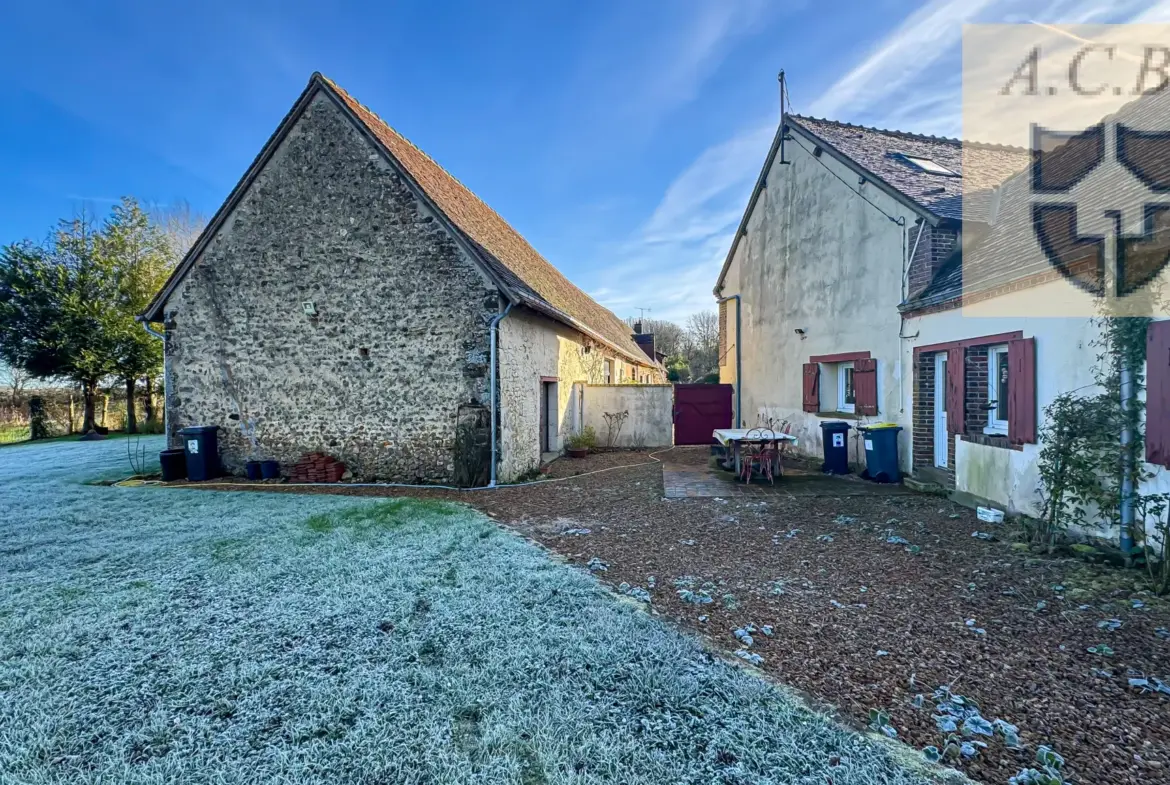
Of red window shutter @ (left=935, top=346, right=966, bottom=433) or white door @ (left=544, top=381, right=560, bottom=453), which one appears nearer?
red window shutter @ (left=935, top=346, right=966, bottom=433)

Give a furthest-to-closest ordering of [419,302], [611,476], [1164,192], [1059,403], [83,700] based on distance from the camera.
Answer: [611,476] < [419,302] < [1059,403] < [1164,192] < [83,700]

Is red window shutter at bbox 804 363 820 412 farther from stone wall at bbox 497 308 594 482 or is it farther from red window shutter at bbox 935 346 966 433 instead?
stone wall at bbox 497 308 594 482

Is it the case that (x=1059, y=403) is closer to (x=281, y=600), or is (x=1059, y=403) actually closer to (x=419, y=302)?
(x=281, y=600)

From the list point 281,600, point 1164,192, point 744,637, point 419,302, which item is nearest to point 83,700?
point 281,600

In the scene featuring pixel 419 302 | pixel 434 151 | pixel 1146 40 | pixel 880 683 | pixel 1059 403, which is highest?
pixel 434 151

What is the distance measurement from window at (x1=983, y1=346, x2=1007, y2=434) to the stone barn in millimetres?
6529

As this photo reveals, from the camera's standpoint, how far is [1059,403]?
4902 millimetres

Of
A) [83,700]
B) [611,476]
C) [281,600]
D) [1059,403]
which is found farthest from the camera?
[611,476]

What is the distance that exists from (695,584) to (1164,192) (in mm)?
5311

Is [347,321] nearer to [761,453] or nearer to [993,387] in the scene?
[761,453]

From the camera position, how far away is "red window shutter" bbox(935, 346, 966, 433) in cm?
660

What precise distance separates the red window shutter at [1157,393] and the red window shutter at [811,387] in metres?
5.87

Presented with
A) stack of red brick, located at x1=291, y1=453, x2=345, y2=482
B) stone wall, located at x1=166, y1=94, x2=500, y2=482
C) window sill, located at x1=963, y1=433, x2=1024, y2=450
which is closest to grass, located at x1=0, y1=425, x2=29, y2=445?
stone wall, located at x1=166, y1=94, x2=500, y2=482
